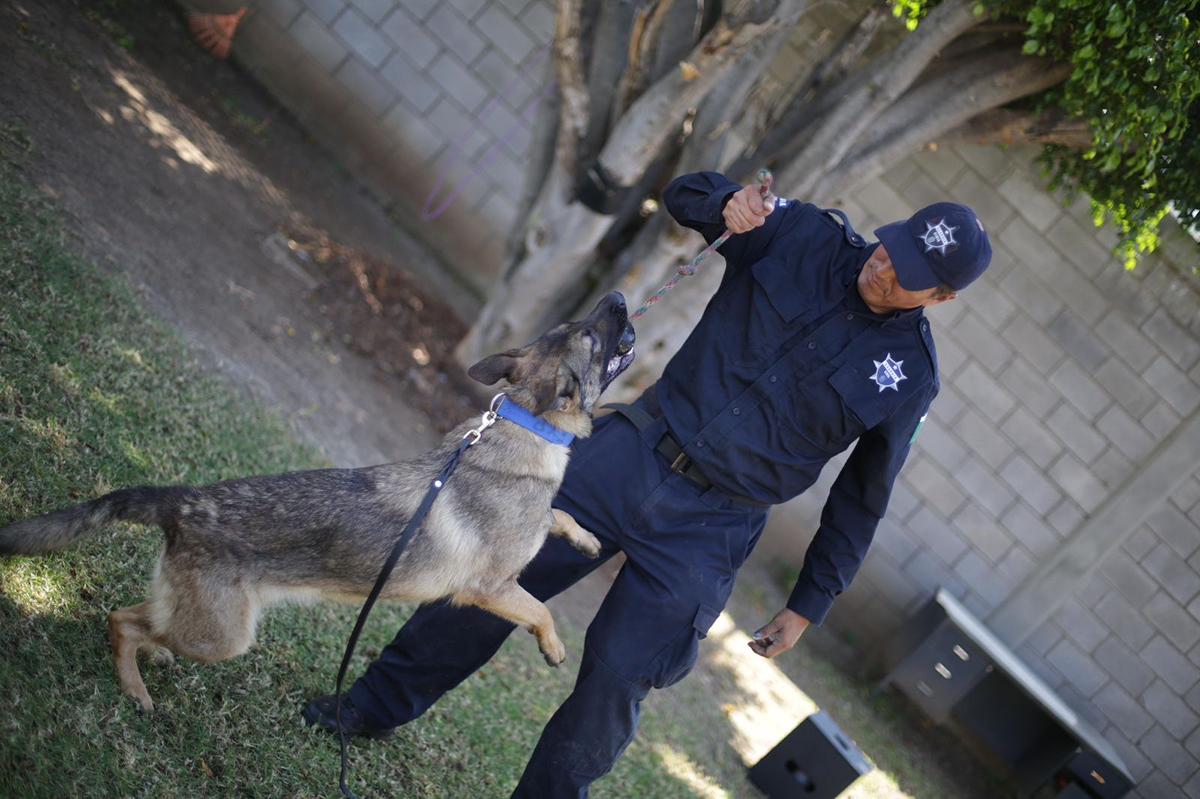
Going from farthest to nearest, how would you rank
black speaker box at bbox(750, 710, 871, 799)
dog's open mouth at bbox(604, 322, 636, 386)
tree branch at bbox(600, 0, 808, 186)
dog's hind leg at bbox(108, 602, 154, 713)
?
tree branch at bbox(600, 0, 808, 186), black speaker box at bbox(750, 710, 871, 799), dog's open mouth at bbox(604, 322, 636, 386), dog's hind leg at bbox(108, 602, 154, 713)

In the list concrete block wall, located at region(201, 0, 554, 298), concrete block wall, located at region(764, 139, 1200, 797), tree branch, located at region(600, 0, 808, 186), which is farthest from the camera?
concrete block wall, located at region(201, 0, 554, 298)

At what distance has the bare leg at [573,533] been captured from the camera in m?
3.51

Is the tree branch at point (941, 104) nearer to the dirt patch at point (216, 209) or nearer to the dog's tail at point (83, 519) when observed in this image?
the dirt patch at point (216, 209)

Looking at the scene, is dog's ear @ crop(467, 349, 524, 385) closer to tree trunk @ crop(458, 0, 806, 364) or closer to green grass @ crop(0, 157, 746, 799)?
green grass @ crop(0, 157, 746, 799)

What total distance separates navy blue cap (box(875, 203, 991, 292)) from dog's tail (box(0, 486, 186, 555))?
8.69 feet

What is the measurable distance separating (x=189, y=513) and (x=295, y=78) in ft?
23.4

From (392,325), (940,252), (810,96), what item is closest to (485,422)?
(940,252)

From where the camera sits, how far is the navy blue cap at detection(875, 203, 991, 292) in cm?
326

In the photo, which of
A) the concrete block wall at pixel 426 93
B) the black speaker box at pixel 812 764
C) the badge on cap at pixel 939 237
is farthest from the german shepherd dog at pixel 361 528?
the concrete block wall at pixel 426 93

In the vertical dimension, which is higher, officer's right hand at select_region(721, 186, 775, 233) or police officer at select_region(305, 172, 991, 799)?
officer's right hand at select_region(721, 186, 775, 233)

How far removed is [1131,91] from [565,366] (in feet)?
12.9

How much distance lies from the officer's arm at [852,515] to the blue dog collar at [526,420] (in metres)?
1.16

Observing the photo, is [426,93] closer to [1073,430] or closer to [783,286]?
[783,286]

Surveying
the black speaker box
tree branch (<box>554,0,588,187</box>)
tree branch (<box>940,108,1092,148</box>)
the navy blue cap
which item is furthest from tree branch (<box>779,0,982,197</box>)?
the black speaker box
